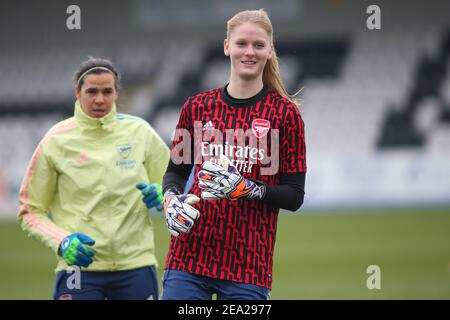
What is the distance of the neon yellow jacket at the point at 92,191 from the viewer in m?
5.36

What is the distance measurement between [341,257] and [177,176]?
9913mm

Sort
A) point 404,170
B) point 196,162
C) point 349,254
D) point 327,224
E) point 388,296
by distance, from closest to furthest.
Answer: point 196,162
point 388,296
point 349,254
point 327,224
point 404,170

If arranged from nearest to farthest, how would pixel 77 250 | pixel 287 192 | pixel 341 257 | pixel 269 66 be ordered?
pixel 287 192
pixel 269 66
pixel 77 250
pixel 341 257

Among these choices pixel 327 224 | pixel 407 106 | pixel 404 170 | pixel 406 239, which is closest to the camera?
pixel 406 239

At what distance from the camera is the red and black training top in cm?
424

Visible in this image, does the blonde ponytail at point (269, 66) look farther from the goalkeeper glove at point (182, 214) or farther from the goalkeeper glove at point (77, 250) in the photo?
the goalkeeper glove at point (77, 250)

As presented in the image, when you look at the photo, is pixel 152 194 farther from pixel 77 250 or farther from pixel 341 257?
pixel 341 257

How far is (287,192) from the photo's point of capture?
13.8ft

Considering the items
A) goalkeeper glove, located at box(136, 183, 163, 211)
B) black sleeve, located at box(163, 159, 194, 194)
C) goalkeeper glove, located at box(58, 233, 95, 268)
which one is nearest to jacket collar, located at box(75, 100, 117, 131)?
goalkeeper glove, located at box(136, 183, 163, 211)

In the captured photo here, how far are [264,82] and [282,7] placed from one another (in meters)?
22.3

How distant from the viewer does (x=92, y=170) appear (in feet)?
17.7

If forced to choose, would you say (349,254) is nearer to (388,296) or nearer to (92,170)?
(388,296)

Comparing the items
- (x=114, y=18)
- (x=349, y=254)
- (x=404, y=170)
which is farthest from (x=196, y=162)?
(x=114, y=18)

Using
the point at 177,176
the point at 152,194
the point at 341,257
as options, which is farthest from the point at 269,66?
the point at 341,257
